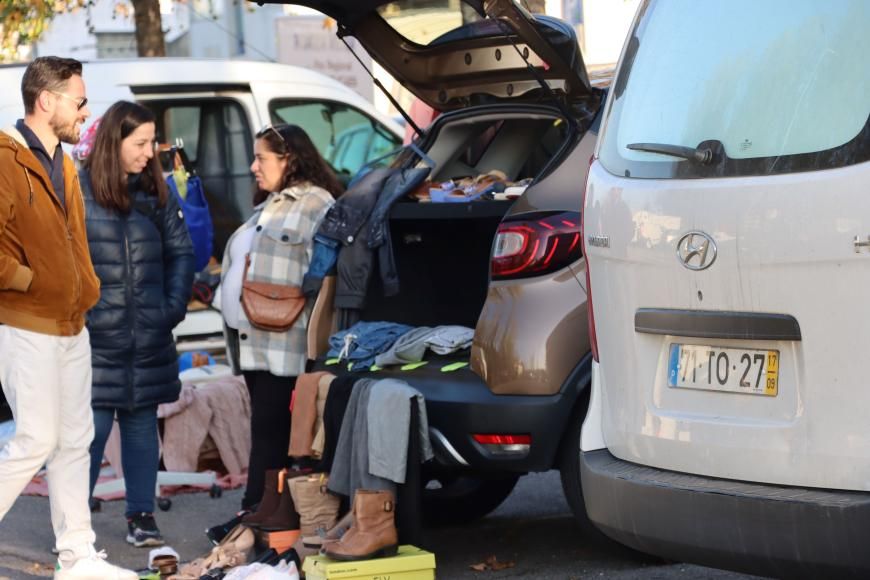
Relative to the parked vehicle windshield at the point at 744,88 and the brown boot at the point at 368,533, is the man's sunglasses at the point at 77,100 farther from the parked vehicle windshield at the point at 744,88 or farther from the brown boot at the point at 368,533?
the parked vehicle windshield at the point at 744,88

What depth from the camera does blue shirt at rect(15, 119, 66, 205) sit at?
592 centimetres

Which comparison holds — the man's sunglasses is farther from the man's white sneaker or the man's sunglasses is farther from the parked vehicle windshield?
the parked vehicle windshield

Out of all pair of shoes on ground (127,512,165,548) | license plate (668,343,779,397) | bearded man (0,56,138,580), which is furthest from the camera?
pair of shoes on ground (127,512,165,548)

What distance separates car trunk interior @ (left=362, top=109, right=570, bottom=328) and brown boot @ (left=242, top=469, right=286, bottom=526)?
82cm

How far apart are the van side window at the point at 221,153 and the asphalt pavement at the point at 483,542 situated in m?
3.55

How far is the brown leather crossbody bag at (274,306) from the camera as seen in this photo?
6770 mm

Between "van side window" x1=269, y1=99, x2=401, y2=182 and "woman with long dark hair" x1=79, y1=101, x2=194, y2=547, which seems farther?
"van side window" x1=269, y1=99, x2=401, y2=182

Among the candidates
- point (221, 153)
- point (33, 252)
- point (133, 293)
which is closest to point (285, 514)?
point (133, 293)

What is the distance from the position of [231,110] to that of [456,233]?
475 centimetres

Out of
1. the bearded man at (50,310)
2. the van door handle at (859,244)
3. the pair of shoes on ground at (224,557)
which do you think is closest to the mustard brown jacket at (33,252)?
the bearded man at (50,310)

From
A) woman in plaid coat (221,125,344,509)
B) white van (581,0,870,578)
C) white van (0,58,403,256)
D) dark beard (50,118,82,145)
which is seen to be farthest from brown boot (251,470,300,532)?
white van (0,58,403,256)

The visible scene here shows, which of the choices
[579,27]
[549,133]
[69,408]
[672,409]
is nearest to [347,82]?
[579,27]

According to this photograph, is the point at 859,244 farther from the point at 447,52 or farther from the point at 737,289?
the point at 447,52

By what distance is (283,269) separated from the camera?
Answer: 22.3 feet
